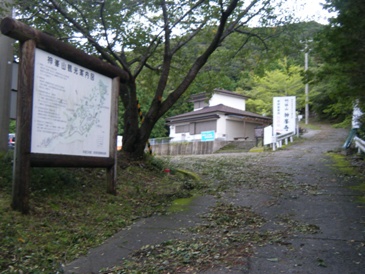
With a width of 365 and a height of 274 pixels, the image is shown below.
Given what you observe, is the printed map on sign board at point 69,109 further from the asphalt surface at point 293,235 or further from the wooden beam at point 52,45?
the asphalt surface at point 293,235

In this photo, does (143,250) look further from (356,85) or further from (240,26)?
(240,26)

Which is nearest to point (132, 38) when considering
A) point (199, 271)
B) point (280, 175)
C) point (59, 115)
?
point (59, 115)

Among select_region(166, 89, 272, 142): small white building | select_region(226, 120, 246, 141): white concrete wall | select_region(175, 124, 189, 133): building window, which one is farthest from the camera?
select_region(175, 124, 189, 133): building window

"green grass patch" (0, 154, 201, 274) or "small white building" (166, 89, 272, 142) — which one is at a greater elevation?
"small white building" (166, 89, 272, 142)

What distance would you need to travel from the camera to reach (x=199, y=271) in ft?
13.3

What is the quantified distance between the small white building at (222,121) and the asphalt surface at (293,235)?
87.9 feet

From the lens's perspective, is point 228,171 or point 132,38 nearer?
point 132,38

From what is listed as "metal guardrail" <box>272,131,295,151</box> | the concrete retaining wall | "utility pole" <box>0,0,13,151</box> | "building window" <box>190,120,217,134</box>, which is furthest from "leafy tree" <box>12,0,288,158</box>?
"building window" <box>190,120,217,134</box>

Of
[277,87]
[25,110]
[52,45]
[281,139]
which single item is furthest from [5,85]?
[277,87]

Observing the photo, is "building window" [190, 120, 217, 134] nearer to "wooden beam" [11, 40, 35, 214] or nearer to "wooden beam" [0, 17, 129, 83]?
"wooden beam" [0, 17, 129, 83]

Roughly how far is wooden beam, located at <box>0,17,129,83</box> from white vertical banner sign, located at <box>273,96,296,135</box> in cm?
2069

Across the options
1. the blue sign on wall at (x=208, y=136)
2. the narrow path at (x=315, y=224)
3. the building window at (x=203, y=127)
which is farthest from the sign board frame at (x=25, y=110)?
the building window at (x=203, y=127)

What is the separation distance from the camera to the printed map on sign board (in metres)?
5.57

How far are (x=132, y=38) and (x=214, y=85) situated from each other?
5628mm
